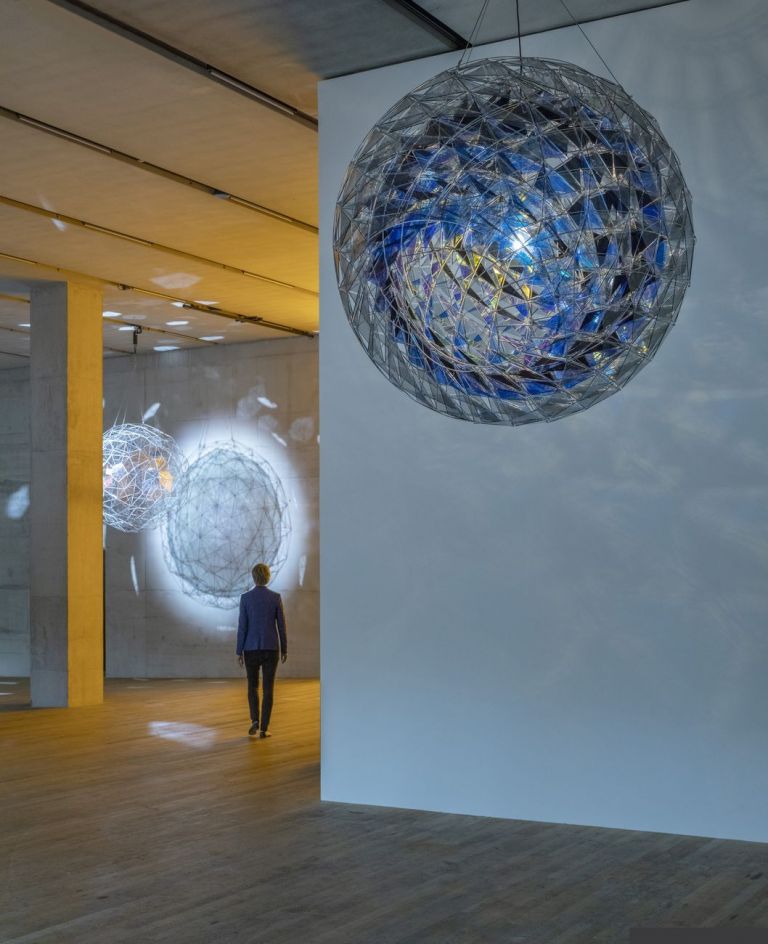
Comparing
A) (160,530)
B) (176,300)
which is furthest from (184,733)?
(160,530)

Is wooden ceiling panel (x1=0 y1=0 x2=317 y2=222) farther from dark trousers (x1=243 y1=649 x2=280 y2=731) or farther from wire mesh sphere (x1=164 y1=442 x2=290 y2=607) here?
wire mesh sphere (x1=164 y1=442 x2=290 y2=607)

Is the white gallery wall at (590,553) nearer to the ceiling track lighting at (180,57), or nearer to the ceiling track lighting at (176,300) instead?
the ceiling track lighting at (180,57)

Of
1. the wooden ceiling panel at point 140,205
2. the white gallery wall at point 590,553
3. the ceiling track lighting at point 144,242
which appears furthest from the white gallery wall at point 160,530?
the white gallery wall at point 590,553

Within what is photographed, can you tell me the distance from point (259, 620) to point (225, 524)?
6.26m

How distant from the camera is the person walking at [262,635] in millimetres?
9812

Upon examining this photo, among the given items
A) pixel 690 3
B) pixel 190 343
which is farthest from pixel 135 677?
pixel 690 3

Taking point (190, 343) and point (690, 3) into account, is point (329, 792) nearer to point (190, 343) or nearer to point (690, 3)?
point (690, 3)

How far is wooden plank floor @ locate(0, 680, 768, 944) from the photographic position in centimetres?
473

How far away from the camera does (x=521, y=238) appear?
305cm

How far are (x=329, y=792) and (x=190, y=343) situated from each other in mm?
10231

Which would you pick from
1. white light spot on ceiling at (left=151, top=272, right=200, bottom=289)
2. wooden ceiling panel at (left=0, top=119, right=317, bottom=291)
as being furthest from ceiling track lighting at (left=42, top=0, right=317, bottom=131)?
white light spot on ceiling at (left=151, top=272, right=200, bottom=289)

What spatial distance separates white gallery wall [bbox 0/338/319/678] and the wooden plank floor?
24.4 feet

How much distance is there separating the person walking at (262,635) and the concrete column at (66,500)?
293cm

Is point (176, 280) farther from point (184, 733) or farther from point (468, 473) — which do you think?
point (468, 473)
